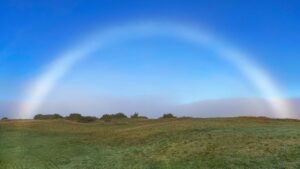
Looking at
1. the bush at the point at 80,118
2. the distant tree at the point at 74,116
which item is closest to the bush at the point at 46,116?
the distant tree at the point at 74,116

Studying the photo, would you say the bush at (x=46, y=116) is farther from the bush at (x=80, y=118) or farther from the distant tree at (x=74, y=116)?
the bush at (x=80, y=118)

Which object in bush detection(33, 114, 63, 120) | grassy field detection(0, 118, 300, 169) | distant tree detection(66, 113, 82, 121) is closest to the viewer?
grassy field detection(0, 118, 300, 169)

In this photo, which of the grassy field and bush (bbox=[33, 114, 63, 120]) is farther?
bush (bbox=[33, 114, 63, 120])

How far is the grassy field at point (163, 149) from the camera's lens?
1449 inches

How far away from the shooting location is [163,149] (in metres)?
43.6

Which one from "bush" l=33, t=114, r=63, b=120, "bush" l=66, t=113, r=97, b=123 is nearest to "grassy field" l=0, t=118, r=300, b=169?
"bush" l=66, t=113, r=97, b=123

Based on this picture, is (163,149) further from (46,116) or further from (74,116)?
(46,116)

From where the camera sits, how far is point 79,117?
111 m

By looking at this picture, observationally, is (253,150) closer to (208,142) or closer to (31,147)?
(208,142)

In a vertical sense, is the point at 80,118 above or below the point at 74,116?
below

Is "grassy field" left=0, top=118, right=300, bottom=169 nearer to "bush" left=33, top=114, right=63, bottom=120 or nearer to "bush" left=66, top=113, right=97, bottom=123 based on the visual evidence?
"bush" left=66, top=113, right=97, bottom=123

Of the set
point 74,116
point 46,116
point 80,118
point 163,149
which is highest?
point 46,116

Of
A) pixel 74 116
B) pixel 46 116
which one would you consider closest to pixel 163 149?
pixel 74 116

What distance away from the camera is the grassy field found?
36.8 m
